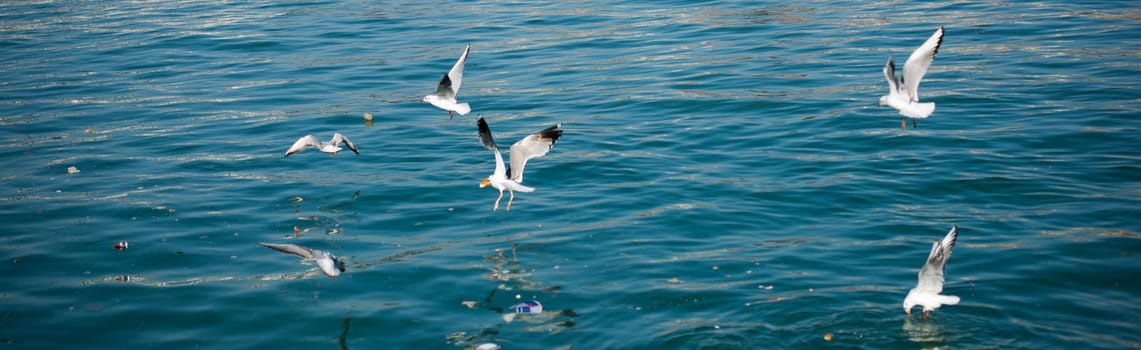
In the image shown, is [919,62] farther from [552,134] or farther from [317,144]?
[317,144]

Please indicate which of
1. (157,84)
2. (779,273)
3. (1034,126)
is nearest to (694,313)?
(779,273)

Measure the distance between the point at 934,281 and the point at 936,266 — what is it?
18cm

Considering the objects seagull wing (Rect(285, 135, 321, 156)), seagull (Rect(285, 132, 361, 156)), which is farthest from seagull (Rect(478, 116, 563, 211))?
seagull wing (Rect(285, 135, 321, 156))

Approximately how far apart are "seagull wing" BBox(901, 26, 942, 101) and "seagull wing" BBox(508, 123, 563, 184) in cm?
381

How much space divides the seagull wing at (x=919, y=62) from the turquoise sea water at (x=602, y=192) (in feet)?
4.92

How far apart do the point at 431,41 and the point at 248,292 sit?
45.8 ft

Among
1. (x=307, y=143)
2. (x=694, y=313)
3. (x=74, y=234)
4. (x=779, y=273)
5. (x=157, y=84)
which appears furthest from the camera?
(x=157, y=84)

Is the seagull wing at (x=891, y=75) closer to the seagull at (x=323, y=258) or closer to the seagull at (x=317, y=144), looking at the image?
the seagull at (x=323, y=258)

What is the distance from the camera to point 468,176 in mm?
14836

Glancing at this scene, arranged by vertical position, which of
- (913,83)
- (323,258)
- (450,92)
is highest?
(913,83)

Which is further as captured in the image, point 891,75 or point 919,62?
point 919,62

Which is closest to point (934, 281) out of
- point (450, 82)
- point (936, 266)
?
point (936, 266)

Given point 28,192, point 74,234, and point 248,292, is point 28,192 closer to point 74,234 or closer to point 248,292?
point 74,234

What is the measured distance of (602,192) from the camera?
14.0 meters
